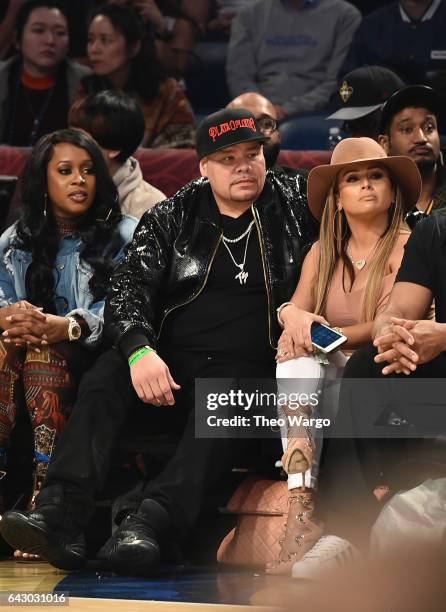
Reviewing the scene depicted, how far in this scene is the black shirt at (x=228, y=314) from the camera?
2643 millimetres

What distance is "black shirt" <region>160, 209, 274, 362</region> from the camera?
2.64 m

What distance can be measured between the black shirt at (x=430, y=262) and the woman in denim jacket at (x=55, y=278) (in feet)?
2.63

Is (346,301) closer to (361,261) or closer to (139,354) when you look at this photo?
(361,261)

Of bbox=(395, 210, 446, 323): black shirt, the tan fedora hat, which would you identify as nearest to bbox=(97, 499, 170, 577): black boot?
bbox=(395, 210, 446, 323): black shirt

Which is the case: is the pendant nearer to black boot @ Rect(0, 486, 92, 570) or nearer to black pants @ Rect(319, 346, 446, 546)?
black pants @ Rect(319, 346, 446, 546)

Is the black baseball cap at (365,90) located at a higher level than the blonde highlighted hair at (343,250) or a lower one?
higher

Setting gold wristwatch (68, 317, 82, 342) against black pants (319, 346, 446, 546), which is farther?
gold wristwatch (68, 317, 82, 342)

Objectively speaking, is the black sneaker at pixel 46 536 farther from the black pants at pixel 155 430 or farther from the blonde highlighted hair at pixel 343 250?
the blonde highlighted hair at pixel 343 250

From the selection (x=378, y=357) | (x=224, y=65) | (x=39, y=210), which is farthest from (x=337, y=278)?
(x=224, y=65)

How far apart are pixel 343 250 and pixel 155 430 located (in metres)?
0.59

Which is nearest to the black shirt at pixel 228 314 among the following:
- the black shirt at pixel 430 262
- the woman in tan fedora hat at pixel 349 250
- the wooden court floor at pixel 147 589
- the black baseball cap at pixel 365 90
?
the woman in tan fedora hat at pixel 349 250

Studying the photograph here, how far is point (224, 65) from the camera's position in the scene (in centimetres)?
495

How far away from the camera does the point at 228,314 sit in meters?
2.68

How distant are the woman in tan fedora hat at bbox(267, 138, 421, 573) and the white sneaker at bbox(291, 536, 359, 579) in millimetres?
356
